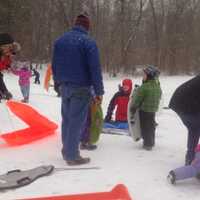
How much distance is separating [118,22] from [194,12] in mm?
8639

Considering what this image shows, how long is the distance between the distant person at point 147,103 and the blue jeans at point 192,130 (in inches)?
50.4

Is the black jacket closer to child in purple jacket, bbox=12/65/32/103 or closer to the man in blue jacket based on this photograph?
the man in blue jacket

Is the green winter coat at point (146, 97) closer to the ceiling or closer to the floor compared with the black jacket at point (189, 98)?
closer to the floor

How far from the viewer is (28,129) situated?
7047 mm

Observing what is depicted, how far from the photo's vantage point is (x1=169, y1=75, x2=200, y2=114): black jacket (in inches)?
191

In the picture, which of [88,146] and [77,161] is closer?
[77,161]

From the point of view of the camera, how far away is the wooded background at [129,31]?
4097cm

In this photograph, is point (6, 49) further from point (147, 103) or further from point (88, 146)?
point (147, 103)

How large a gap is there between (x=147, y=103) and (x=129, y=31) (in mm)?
36640

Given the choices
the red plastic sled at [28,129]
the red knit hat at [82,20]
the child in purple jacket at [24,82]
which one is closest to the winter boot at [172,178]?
the red knit hat at [82,20]

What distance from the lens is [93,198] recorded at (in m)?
4.17

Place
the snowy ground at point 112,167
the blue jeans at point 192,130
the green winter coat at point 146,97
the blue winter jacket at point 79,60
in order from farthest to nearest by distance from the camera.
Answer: the green winter coat at point 146,97 → the blue winter jacket at point 79,60 → the blue jeans at point 192,130 → the snowy ground at point 112,167

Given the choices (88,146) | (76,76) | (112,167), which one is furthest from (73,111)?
(88,146)

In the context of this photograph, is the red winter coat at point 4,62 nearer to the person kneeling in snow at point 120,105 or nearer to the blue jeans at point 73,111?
the blue jeans at point 73,111
